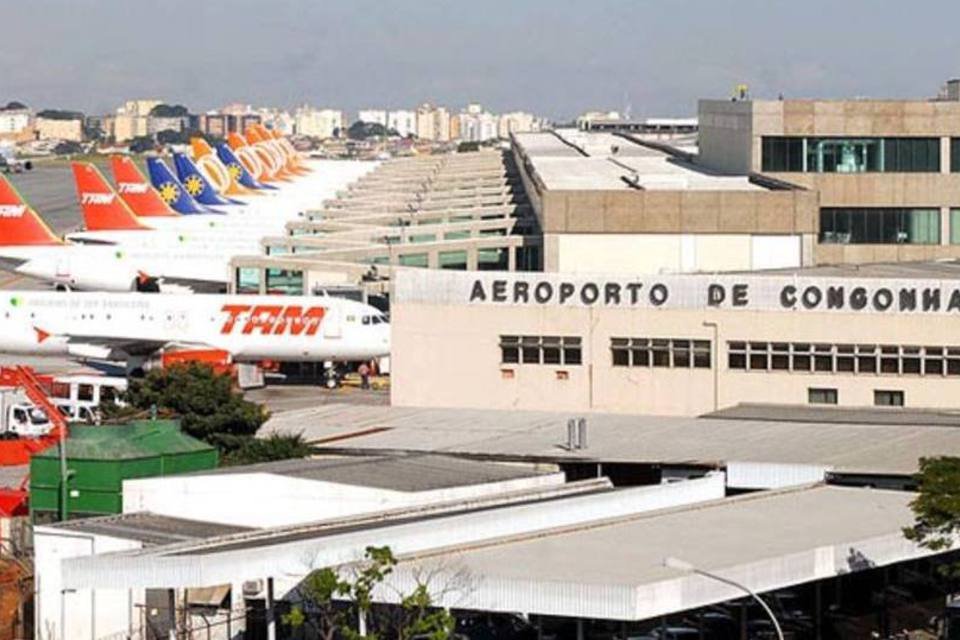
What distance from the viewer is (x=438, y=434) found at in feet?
200

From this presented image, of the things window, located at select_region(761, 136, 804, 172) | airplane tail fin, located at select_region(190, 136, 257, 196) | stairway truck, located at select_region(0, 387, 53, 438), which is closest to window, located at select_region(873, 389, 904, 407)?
stairway truck, located at select_region(0, 387, 53, 438)

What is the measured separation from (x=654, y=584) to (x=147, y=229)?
104742 millimetres

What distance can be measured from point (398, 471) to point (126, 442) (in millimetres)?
5453

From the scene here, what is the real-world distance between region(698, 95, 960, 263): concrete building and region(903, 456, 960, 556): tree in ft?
168

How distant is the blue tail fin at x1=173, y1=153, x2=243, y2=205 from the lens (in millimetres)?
164000

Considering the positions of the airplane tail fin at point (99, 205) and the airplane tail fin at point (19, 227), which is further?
the airplane tail fin at point (99, 205)

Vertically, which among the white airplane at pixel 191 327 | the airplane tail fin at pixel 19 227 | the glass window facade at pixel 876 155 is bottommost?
the white airplane at pixel 191 327

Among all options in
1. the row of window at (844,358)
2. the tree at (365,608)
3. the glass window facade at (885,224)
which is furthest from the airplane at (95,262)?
the tree at (365,608)

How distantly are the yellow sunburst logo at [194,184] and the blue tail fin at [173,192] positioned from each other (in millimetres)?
4851

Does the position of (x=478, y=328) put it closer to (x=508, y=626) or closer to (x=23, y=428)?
(x=23, y=428)

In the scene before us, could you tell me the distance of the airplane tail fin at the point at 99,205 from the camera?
5359 inches

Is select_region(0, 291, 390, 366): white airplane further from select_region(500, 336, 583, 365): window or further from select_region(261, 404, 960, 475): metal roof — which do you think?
select_region(261, 404, 960, 475): metal roof

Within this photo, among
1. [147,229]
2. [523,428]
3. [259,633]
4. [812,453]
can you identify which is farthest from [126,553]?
[147,229]

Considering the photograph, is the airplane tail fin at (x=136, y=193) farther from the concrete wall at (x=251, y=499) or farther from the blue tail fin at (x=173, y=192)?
the concrete wall at (x=251, y=499)
